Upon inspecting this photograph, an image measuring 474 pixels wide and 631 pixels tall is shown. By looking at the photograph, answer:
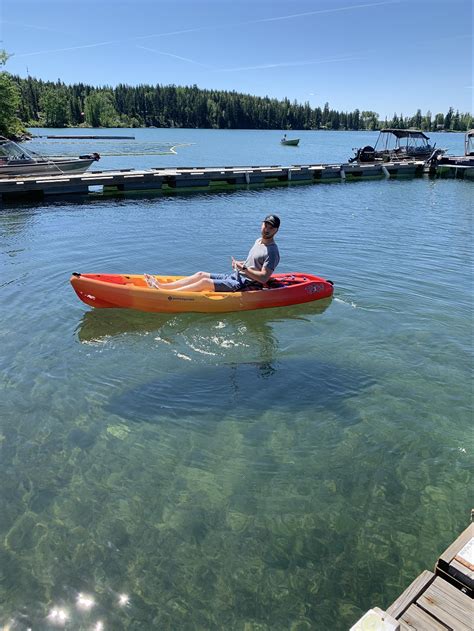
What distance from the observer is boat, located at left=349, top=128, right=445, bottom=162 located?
40.8 metres

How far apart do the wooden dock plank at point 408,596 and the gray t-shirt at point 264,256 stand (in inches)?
249

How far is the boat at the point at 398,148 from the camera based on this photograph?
40750mm

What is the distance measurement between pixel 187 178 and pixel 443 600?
27296 millimetres

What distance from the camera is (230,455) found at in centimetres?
565

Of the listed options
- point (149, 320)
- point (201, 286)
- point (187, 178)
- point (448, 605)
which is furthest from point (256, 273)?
point (187, 178)

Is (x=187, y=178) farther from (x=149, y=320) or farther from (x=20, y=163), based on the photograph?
(x=149, y=320)

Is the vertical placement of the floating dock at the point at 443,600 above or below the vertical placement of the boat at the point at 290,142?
below

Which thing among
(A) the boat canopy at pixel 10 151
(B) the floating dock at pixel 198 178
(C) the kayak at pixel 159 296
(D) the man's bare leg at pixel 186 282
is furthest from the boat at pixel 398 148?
(D) the man's bare leg at pixel 186 282

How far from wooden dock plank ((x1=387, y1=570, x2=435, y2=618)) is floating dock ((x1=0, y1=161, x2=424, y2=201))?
24341mm

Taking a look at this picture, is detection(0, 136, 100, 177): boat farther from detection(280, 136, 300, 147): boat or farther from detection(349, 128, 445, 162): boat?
detection(280, 136, 300, 147): boat

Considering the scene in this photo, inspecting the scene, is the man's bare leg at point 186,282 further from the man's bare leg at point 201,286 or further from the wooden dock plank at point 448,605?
the wooden dock plank at point 448,605

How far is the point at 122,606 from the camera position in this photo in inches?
152

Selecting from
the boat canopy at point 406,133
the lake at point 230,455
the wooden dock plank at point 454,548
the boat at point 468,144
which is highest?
the boat canopy at point 406,133

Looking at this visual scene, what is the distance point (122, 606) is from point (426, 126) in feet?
717
